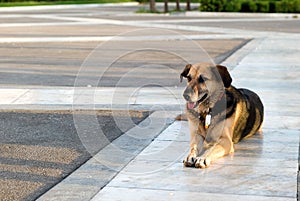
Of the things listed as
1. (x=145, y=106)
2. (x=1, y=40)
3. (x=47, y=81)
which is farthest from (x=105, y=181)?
(x=1, y=40)

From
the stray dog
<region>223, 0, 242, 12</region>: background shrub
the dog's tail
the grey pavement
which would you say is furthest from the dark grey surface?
<region>223, 0, 242, 12</region>: background shrub

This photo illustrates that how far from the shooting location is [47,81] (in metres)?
12.3

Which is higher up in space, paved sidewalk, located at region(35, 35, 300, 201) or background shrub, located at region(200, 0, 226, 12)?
paved sidewalk, located at region(35, 35, 300, 201)

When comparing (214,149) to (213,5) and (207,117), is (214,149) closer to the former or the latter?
(207,117)

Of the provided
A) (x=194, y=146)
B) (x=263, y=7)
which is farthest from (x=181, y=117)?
(x=263, y=7)

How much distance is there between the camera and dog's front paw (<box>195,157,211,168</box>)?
21.4 ft

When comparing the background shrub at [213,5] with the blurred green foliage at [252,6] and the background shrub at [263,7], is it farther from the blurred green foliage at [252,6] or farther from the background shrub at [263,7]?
the background shrub at [263,7]

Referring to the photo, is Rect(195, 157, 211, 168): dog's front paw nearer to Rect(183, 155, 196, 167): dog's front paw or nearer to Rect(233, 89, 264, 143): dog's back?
Rect(183, 155, 196, 167): dog's front paw

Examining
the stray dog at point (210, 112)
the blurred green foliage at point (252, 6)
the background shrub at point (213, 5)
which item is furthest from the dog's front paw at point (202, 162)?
the background shrub at point (213, 5)

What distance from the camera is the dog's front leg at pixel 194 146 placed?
259 inches

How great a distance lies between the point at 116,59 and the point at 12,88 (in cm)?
434

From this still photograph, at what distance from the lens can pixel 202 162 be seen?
21.4ft

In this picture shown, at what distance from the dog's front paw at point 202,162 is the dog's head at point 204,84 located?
49 cm

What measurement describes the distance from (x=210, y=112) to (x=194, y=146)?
35 cm
